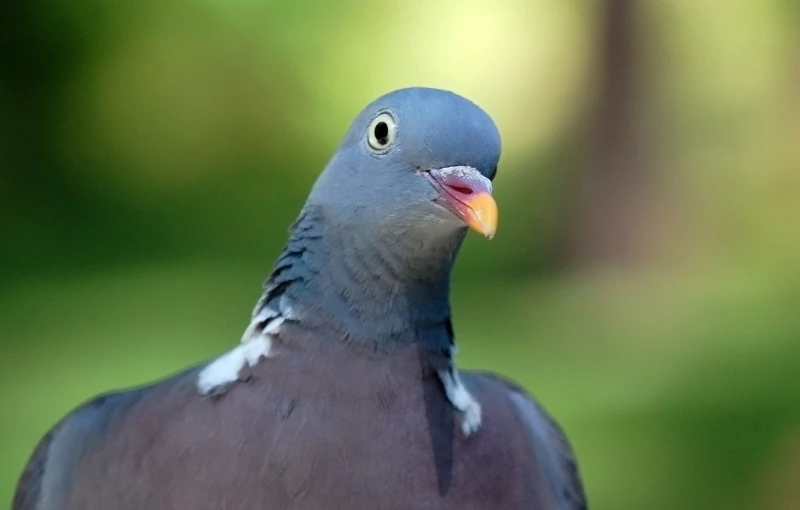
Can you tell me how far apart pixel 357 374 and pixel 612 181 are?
2.55 m

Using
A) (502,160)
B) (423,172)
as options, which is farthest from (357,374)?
(502,160)

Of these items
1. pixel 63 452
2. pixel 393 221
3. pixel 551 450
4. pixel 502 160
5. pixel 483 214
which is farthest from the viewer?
pixel 502 160

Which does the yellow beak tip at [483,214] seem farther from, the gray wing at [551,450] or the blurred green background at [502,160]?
the blurred green background at [502,160]

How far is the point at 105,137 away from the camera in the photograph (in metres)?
3.52

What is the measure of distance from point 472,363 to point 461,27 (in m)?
1.27

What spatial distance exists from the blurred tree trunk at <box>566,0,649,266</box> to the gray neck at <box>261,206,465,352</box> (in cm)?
239

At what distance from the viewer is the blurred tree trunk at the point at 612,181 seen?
352cm

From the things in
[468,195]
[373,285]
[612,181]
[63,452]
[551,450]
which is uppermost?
[468,195]

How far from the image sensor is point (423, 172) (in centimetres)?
113

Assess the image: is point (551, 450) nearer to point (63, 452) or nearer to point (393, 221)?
point (393, 221)

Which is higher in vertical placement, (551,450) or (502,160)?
(502,160)

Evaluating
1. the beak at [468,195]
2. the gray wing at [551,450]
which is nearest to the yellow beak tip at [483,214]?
the beak at [468,195]

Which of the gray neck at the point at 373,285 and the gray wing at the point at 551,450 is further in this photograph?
the gray wing at the point at 551,450

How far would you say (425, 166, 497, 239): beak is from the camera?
104 cm
